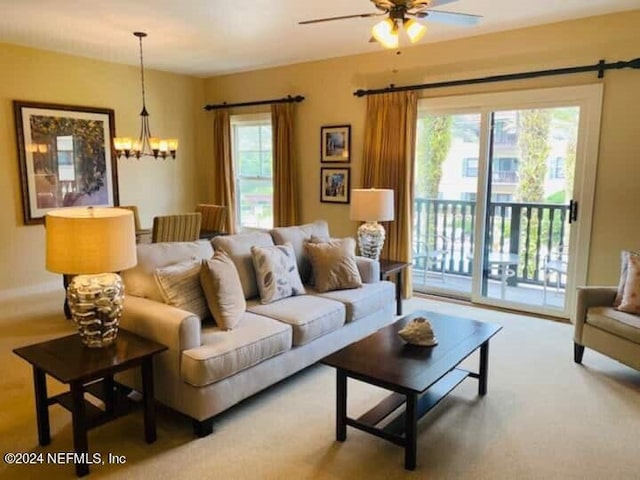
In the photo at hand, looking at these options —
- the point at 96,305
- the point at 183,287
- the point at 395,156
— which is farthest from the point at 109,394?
the point at 395,156

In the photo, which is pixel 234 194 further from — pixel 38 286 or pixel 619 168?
pixel 619 168

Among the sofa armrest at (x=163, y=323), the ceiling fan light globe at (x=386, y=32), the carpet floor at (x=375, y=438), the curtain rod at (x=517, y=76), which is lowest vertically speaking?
the carpet floor at (x=375, y=438)

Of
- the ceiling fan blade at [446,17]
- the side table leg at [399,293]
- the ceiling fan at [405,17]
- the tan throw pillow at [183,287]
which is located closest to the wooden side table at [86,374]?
the tan throw pillow at [183,287]

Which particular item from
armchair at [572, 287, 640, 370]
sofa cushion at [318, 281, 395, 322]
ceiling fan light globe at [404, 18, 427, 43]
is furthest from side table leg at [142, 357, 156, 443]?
armchair at [572, 287, 640, 370]

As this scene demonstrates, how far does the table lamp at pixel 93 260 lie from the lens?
232 cm

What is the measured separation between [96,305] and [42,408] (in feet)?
2.08

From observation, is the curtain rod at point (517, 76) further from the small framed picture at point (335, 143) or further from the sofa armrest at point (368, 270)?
the sofa armrest at point (368, 270)

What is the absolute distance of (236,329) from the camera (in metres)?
2.90

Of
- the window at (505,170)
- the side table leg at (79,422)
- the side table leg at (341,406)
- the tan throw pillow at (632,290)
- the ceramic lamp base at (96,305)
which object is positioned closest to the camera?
the side table leg at (79,422)

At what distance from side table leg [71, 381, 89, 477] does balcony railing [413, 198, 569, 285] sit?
3.88 meters

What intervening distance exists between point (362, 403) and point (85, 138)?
15.3ft

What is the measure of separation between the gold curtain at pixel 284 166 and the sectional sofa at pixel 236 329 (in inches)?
80.7

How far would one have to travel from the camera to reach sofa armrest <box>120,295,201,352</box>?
2564mm

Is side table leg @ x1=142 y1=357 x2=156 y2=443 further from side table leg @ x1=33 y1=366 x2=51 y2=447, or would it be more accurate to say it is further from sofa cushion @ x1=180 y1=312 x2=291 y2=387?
side table leg @ x1=33 y1=366 x2=51 y2=447
